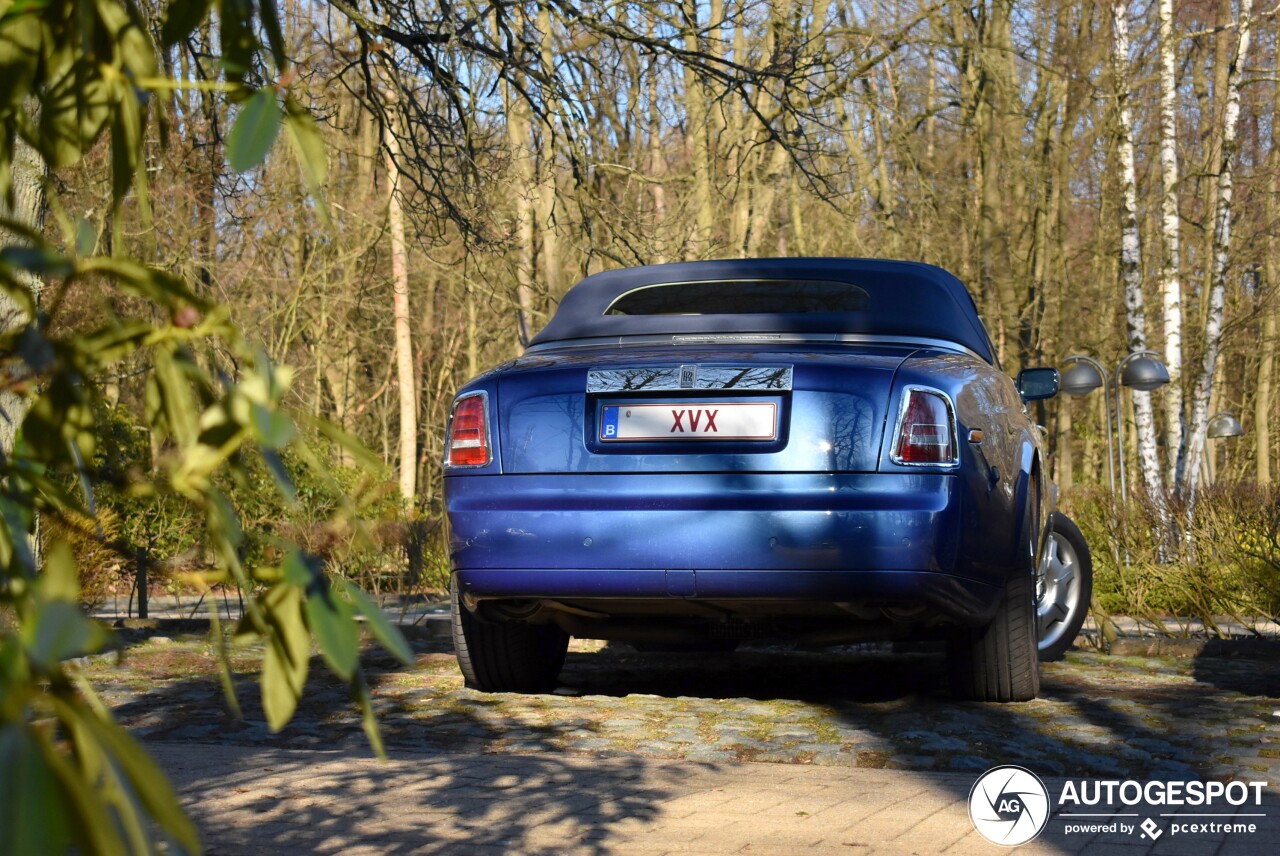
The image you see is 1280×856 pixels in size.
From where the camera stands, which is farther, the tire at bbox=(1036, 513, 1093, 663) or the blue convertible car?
the tire at bbox=(1036, 513, 1093, 663)

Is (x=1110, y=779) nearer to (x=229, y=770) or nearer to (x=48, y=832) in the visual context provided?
(x=229, y=770)

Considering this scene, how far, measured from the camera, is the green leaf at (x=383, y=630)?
1.01 m

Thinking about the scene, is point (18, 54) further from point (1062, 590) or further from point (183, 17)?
point (1062, 590)

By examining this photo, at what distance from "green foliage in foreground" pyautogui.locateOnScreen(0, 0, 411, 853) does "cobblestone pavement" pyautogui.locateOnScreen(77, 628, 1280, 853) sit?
2470 mm

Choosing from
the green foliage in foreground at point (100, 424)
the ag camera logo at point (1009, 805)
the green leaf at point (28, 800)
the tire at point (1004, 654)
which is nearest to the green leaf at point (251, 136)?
the green foliage in foreground at point (100, 424)

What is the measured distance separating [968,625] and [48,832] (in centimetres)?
488

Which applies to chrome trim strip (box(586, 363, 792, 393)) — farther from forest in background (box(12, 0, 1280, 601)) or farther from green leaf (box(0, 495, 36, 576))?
forest in background (box(12, 0, 1280, 601))

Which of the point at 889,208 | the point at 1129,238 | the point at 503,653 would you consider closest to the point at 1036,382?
the point at 503,653

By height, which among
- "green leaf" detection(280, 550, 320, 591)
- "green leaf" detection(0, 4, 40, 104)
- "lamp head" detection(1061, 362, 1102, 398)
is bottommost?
"green leaf" detection(280, 550, 320, 591)

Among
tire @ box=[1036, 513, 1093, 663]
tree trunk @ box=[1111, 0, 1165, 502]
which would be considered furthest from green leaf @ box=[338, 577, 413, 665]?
tree trunk @ box=[1111, 0, 1165, 502]

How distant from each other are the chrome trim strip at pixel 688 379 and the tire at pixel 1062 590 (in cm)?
288

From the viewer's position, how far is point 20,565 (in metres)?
1.03

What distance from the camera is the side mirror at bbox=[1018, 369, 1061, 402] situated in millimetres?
7039

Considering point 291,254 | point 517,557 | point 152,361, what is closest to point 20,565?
point 152,361
